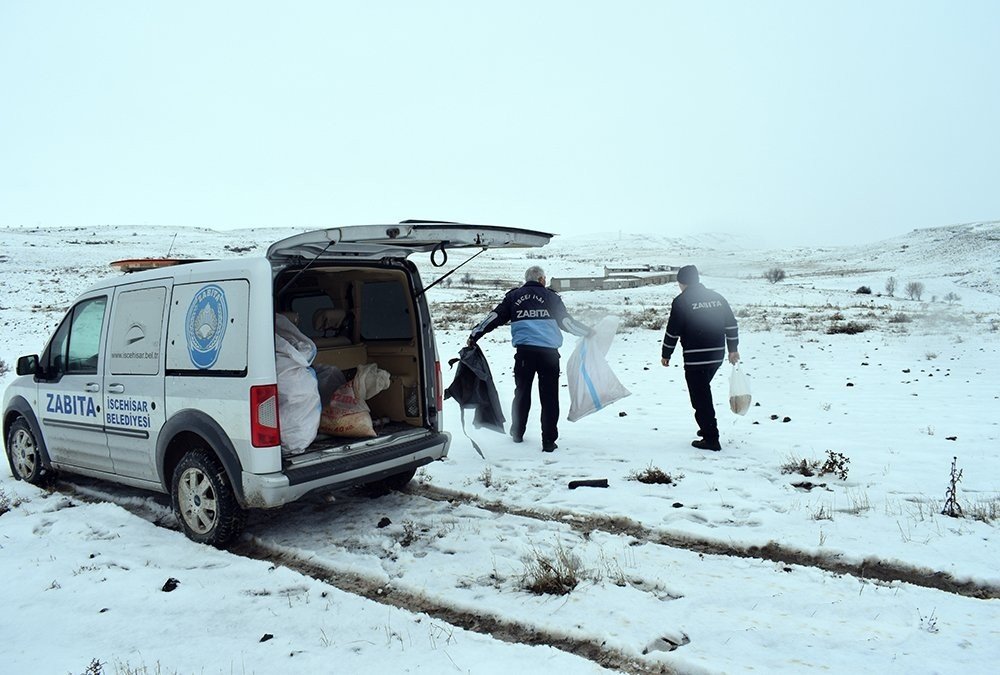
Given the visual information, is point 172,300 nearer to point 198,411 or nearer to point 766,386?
point 198,411

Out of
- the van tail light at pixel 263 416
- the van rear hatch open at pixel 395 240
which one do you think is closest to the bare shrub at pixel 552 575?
the van tail light at pixel 263 416

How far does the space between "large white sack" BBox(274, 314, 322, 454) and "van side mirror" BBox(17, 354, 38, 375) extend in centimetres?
296

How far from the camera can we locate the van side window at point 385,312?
254 inches

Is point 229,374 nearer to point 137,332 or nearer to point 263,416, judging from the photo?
point 263,416

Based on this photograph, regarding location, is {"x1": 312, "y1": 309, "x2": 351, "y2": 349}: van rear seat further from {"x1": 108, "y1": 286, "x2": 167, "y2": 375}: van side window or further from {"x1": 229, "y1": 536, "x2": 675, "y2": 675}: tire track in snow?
{"x1": 229, "y1": 536, "x2": 675, "y2": 675}: tire track in snow

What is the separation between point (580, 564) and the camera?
442 centimetres

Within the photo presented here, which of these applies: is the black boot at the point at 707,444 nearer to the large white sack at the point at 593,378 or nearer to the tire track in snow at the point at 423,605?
the large white sack at the point at 593,378

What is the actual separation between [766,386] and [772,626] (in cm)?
836

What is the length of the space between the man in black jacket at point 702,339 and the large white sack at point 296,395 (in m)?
3.98

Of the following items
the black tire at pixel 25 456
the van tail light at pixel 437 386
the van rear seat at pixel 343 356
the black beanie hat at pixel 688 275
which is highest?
the black beanie hat at pixel 688 275

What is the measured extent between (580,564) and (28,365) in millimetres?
5585

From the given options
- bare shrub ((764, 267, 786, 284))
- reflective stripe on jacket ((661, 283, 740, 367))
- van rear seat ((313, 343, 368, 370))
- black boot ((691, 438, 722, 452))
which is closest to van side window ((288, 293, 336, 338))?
van rear seat ((313, 343, 368, 370))

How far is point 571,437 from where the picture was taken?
8.41 m

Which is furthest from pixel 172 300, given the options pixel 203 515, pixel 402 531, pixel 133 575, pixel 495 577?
pixel 495 577
